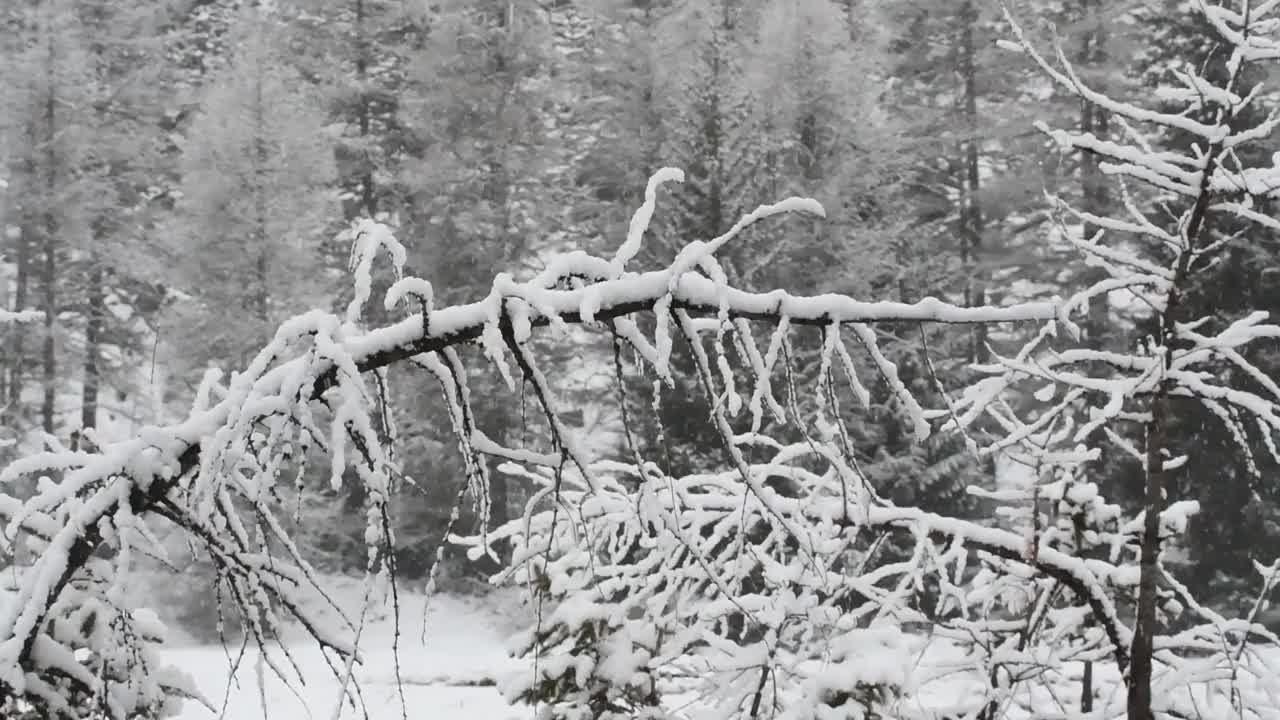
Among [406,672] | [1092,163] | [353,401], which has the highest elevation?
[1092,163]

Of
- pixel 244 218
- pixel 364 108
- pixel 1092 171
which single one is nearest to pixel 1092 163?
pixel 1092 171

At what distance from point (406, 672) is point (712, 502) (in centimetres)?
1121

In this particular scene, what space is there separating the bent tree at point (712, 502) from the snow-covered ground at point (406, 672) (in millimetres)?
1772

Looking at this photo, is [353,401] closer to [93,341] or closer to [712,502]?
[712,502]

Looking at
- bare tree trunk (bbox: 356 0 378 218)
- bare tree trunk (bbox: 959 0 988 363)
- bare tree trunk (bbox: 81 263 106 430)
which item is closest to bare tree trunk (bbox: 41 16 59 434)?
bare tree trunk (bbox: 81 263 106 430)

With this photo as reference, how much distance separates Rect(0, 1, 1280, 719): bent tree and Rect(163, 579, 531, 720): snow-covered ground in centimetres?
177

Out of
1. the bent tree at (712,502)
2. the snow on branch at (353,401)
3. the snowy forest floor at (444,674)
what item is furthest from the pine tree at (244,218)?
the snow on branch at (353,401)

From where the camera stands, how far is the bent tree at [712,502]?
1.91 metres

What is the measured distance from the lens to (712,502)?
14.3 feet

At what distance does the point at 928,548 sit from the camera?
13.6 feet

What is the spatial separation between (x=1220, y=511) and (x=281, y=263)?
16.2 metres

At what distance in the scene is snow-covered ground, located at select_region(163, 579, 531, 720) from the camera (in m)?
10.4

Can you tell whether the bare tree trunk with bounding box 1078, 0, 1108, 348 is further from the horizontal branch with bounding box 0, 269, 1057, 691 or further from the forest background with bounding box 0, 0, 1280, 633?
the horizontal branch with bounding box 0, 269, 1057, 691

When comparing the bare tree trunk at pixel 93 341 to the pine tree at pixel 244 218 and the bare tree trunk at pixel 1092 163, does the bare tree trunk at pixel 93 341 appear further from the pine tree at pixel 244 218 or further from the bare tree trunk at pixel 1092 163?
the bare tree trunk at pixel 1092 163
